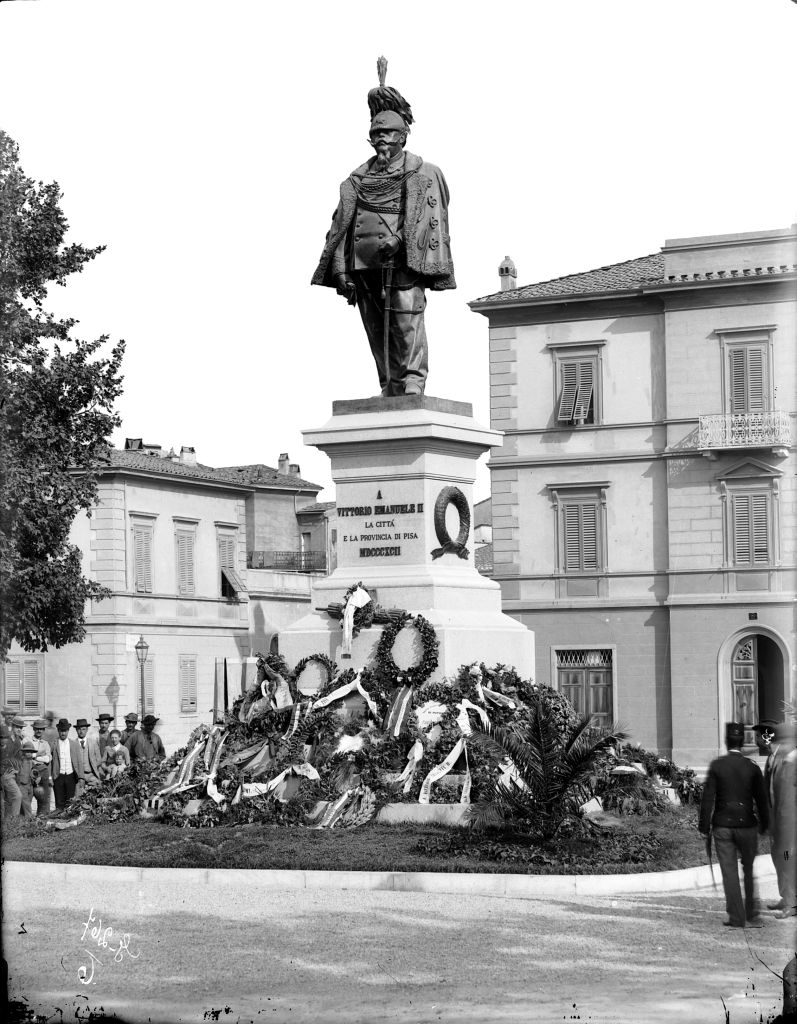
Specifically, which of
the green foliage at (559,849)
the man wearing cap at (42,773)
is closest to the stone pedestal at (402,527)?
the green foliage at (559,849)

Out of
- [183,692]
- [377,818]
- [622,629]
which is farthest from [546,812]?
[183,692]

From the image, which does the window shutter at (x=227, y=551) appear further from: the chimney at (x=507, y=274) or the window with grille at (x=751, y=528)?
the window with grille at (x=751, y=528)

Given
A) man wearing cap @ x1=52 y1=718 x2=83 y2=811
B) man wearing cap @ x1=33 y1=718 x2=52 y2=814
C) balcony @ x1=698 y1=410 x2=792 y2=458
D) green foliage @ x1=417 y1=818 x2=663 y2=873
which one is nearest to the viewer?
green foliage @ x1=417 y1=818 x2=663 y2=873

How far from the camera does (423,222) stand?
56.0 ft

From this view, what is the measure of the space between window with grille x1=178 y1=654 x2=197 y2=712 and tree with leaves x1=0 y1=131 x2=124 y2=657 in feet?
74.0

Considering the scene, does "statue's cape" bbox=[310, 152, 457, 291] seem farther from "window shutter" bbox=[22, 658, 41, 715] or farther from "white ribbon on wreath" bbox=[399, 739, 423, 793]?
"window shutter" bbox=[22, 658, 41, 715]

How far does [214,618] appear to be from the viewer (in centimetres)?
5428

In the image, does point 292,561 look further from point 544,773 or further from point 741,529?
point 544,773

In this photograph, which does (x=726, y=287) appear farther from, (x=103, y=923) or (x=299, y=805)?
(x=103, y=923)

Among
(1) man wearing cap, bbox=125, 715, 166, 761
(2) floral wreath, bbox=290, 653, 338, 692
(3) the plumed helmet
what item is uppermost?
(3) the plumed helmet

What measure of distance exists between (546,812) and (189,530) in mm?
40393

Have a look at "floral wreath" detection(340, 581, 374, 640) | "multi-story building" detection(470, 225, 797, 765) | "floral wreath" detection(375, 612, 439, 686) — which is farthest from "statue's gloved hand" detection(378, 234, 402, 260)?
"multi-story building" detection(470, 225, 797, 765)

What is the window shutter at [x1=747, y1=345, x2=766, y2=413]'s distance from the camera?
42125 millimetres

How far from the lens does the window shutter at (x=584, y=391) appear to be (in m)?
44.0
